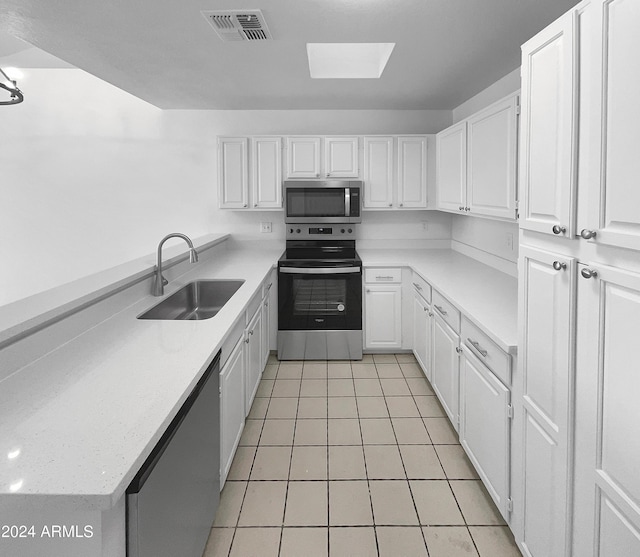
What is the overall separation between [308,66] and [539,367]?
8.21 feet

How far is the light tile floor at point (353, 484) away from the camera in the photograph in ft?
6.78

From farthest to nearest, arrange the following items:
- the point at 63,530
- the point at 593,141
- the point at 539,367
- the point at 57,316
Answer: the point at 57,316 < the point at 539,367 < the point at 593,141 < the point at 63,530

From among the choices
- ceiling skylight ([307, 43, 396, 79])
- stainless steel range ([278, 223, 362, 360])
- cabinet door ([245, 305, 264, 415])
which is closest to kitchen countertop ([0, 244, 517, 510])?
cabinet door ([245, 305, 264, 415])

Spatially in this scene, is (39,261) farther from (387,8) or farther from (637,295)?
(637,295)

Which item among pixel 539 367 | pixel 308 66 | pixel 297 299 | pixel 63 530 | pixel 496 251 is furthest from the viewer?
pixel 297 299

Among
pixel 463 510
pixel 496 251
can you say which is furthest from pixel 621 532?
pixel 496 251

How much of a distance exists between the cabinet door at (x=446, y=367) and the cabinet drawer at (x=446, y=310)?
0.04 meters

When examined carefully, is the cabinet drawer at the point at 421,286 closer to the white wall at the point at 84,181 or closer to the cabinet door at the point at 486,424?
the cabinet door at the point at 486,424

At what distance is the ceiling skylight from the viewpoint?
3602 mm

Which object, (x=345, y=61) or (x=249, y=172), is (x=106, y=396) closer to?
(x=345, y=61)

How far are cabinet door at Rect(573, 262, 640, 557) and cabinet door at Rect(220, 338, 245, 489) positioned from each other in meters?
1.41

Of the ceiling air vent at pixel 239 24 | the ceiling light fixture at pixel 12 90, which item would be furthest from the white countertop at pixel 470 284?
the ceiling light fixture at pixel 12 90

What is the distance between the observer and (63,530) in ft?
3.40

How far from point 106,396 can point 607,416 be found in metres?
1.34
